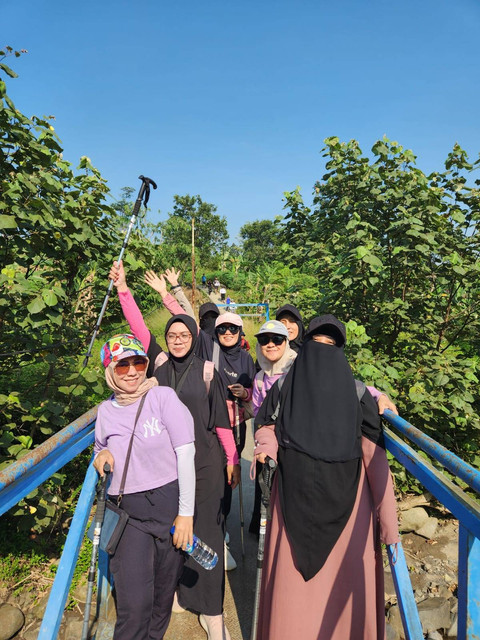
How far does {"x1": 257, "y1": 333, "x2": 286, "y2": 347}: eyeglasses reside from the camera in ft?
9.19

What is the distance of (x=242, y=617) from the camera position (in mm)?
2652

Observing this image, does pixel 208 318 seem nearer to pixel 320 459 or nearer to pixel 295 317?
pixel 295 317

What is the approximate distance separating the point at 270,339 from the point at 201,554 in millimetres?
1411

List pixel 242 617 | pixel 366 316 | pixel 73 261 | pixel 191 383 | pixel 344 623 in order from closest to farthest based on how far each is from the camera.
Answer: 1. pixel 344 623
2. pixel 191 383
3. pixel 242 617
4. pixel 73 261
5. pixel 366 316

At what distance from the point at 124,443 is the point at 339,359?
3.92 feet

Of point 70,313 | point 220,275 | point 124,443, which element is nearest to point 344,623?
point 124,443

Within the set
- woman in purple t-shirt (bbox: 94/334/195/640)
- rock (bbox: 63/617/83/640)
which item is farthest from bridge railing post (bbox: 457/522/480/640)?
rock (bbox: 63/617/83/640)

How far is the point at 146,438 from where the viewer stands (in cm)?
195

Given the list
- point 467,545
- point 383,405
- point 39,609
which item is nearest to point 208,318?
point 383,405

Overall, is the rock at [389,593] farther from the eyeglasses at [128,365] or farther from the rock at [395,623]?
the eyeglasses at [128,365]

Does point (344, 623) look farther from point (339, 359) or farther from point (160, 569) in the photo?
point (339, 359)

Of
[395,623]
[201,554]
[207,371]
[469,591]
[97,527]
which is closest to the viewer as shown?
[469,591]

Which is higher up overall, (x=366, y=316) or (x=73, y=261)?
(x=366, y=316)

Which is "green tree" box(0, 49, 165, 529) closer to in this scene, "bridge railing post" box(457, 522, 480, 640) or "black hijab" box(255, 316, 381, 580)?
"black hijab" box(255, 316, 381, 580)
